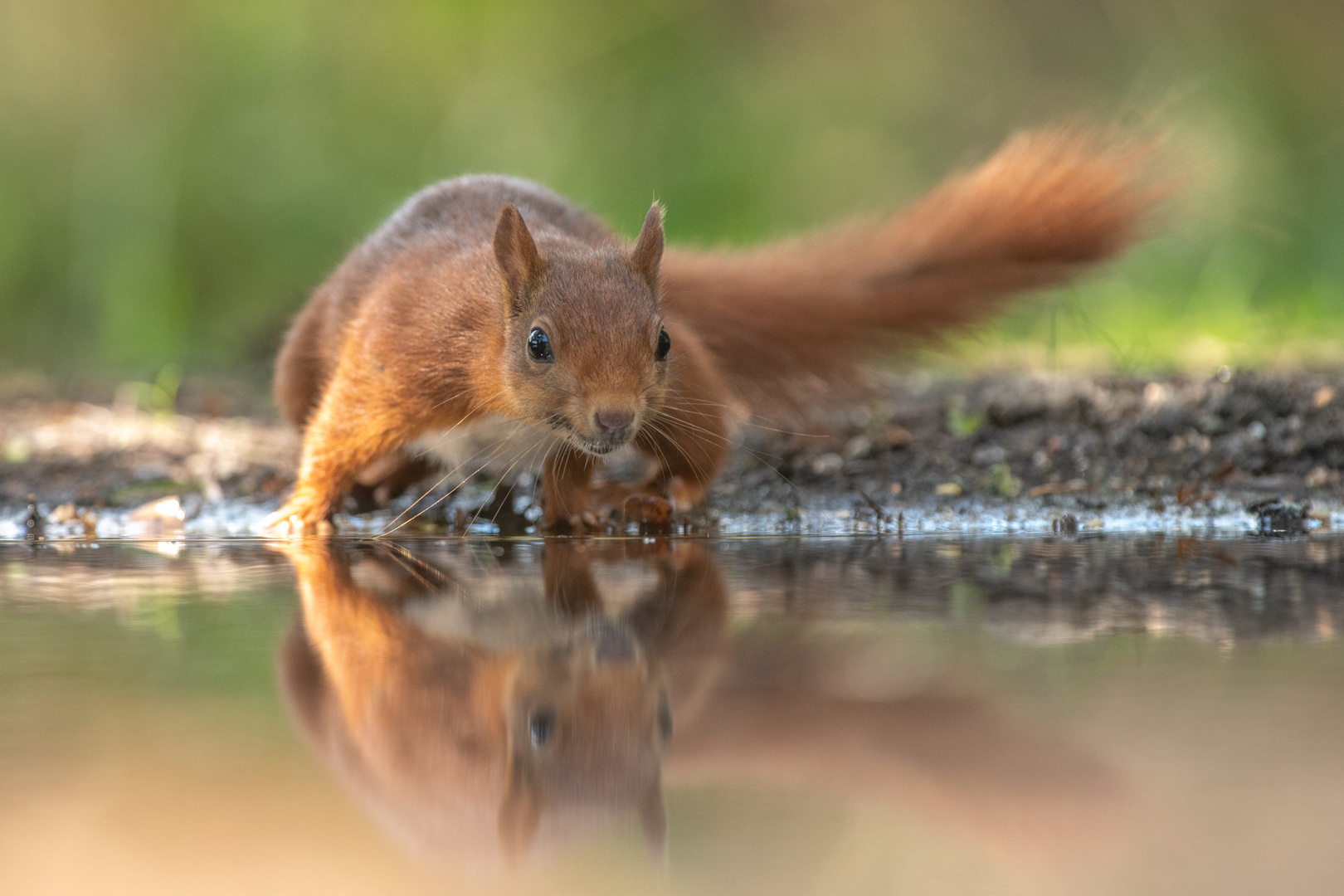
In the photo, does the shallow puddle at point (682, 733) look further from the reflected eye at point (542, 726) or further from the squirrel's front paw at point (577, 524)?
the squirrel's front paw at point (577, 524)

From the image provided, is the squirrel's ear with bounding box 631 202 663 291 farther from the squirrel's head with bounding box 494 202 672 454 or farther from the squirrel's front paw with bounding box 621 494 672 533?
the squirrel's front paw with bounding box 621 494 672 533

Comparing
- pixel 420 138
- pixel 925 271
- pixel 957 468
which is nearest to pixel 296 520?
pixel 957 468

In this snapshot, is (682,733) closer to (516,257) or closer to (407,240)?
(516,257)

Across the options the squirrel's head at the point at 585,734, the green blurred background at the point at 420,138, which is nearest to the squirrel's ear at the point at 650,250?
the squirrel's head at the point at 585,734

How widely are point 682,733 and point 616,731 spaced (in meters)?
0.06

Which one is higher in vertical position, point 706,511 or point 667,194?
point 667,194

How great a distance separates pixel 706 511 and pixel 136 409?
8.03 ft

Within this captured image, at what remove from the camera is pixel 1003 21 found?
816cm

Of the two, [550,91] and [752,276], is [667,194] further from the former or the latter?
[752,276]

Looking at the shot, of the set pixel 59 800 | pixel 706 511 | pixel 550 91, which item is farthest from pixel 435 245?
pixel 550 91

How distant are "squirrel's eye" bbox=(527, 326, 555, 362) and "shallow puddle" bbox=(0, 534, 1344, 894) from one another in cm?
53

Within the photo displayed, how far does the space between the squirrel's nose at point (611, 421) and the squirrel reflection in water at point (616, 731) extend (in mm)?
563

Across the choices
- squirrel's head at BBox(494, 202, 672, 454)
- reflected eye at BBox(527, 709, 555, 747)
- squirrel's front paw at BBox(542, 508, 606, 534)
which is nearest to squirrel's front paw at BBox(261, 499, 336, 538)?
squirrel's front paw at BBox(542, 508, 606, 534)

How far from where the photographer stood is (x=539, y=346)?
2512mm
